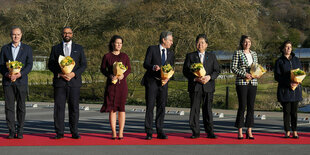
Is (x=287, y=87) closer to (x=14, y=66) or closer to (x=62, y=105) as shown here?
(x=62, y=105)

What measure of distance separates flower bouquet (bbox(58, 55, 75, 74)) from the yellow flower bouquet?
2.16 m

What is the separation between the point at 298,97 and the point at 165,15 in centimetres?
2093

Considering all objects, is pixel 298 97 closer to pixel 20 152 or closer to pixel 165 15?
pixel 20 152

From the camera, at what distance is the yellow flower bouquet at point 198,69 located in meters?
9.43

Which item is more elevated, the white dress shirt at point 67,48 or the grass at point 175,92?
the white dress shirt at point 67,48

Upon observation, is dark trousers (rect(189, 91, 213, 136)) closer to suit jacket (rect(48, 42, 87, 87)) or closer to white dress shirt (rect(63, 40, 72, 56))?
suit jacket (rect(48, 42, 87, 87))

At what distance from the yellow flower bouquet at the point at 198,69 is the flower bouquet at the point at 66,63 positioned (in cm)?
216

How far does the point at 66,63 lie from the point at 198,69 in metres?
2.35

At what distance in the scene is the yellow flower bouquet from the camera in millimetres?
9430

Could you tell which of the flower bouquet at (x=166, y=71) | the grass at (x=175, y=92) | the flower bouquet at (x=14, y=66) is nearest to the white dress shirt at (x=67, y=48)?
the flower bouquet at (x=14, y=66)

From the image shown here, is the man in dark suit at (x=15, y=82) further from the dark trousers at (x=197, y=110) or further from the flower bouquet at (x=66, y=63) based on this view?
the dark trousers at (x=197, y=110)

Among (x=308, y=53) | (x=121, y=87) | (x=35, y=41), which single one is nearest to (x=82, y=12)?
(x=35, y=41)

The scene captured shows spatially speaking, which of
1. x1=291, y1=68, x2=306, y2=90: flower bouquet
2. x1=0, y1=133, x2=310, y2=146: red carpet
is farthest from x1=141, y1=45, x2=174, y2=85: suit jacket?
x1=291, y1=68, x2=306, y2=90: flower bouquet

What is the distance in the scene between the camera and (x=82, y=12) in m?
41.0
